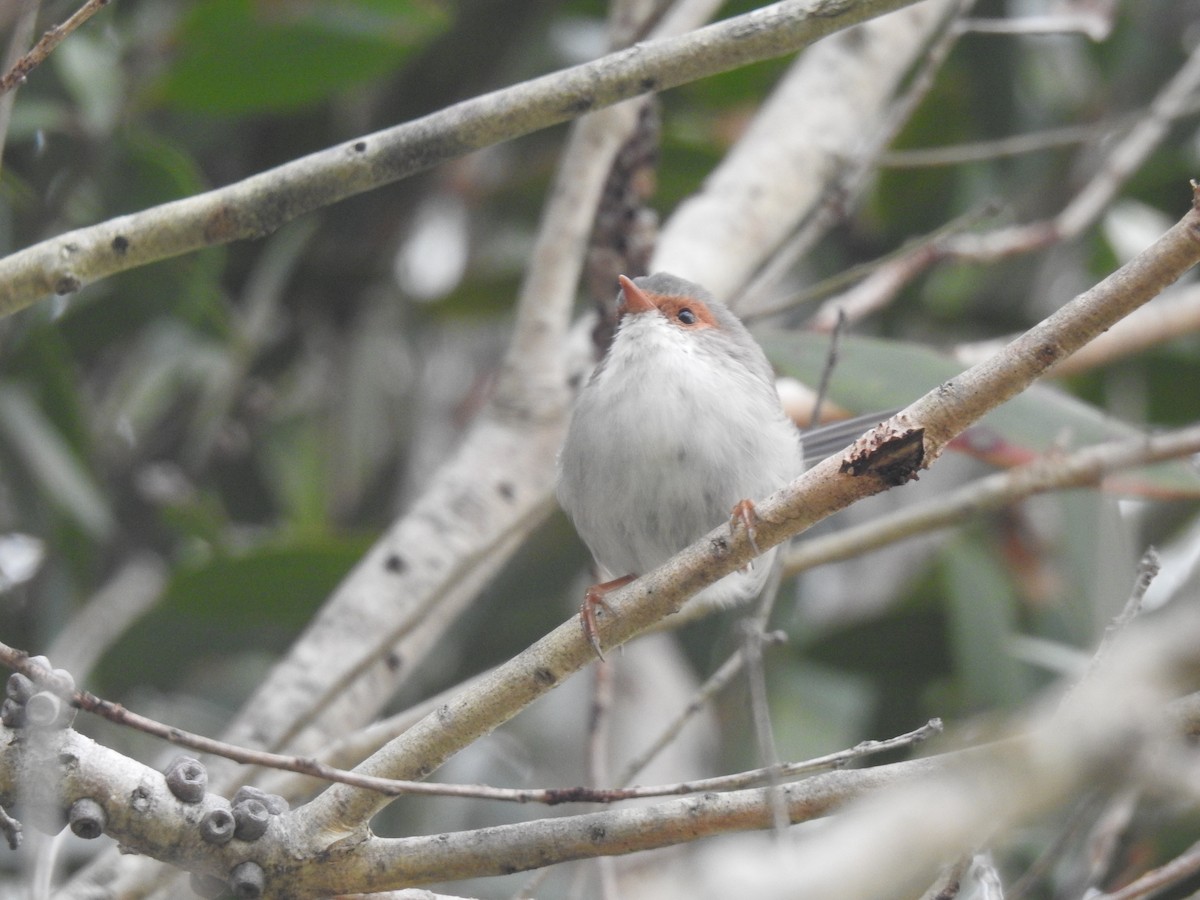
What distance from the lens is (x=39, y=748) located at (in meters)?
1.95

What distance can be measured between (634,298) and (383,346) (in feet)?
9.67

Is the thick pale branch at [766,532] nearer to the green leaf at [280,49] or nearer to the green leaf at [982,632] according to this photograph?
the green leaf at [982,632]

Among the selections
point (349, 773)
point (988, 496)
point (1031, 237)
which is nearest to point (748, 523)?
point (349, 773)

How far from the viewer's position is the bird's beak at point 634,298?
333 centimetres

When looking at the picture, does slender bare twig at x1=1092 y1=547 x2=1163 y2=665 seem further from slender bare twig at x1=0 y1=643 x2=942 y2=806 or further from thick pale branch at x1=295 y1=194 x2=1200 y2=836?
thick pale branch at x1=295 y1=194 x2=1200 y2=836

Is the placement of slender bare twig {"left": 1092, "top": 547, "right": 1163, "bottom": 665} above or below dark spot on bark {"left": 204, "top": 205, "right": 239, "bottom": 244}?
below

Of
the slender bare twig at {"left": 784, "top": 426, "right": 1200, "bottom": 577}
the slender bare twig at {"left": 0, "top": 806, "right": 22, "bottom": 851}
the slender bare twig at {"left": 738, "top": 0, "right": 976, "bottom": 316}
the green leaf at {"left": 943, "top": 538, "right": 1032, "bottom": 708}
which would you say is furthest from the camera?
the green leaf at {"left": 943, "top": 538, "right": 1032, "bottom": 708}

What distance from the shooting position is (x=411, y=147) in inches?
89.6

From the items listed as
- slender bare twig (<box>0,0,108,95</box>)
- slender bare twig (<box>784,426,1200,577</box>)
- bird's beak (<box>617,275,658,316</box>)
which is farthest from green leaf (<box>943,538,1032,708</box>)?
slender bare twig (<box>0,0,108,95</box>)

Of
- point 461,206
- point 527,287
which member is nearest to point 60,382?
point 527,287

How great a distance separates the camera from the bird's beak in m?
3.33

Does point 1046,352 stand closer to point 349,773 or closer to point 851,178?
point 349,773

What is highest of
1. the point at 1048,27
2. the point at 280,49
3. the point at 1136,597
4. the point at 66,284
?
the point at 280,49

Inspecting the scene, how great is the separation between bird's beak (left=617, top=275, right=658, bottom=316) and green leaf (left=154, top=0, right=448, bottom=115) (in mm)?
1981
